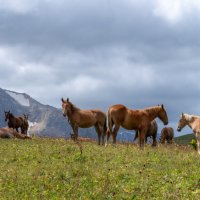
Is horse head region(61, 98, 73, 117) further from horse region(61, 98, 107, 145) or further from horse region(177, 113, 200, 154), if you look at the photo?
horse region(177, 113, 200, 154)

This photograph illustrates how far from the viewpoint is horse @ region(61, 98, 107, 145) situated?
102 feet

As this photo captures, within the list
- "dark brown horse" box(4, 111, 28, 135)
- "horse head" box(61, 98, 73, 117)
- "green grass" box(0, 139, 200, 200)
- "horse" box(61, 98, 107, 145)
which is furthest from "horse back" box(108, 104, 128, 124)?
"dark brown horse" box(4, 111, 28, 135)

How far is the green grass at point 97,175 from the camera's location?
1338 centimetres

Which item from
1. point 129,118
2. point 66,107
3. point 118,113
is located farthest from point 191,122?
point 66,107

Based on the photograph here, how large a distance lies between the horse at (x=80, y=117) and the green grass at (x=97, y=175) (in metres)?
8.85

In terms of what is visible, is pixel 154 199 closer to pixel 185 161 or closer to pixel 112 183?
pixel 112 183

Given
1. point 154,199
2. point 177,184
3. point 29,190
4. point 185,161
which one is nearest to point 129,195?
point 154,199

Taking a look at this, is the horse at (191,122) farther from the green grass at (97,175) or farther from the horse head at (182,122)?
the green grass at (97,175)

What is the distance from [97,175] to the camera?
1566cm

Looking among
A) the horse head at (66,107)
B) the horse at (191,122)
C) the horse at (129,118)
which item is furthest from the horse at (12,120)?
the horse at (191,122)

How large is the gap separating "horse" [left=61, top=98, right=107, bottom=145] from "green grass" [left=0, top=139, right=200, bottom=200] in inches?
348

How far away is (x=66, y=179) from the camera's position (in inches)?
605

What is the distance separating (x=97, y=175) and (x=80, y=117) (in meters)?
16.0

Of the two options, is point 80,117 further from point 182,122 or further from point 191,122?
point 191,122
